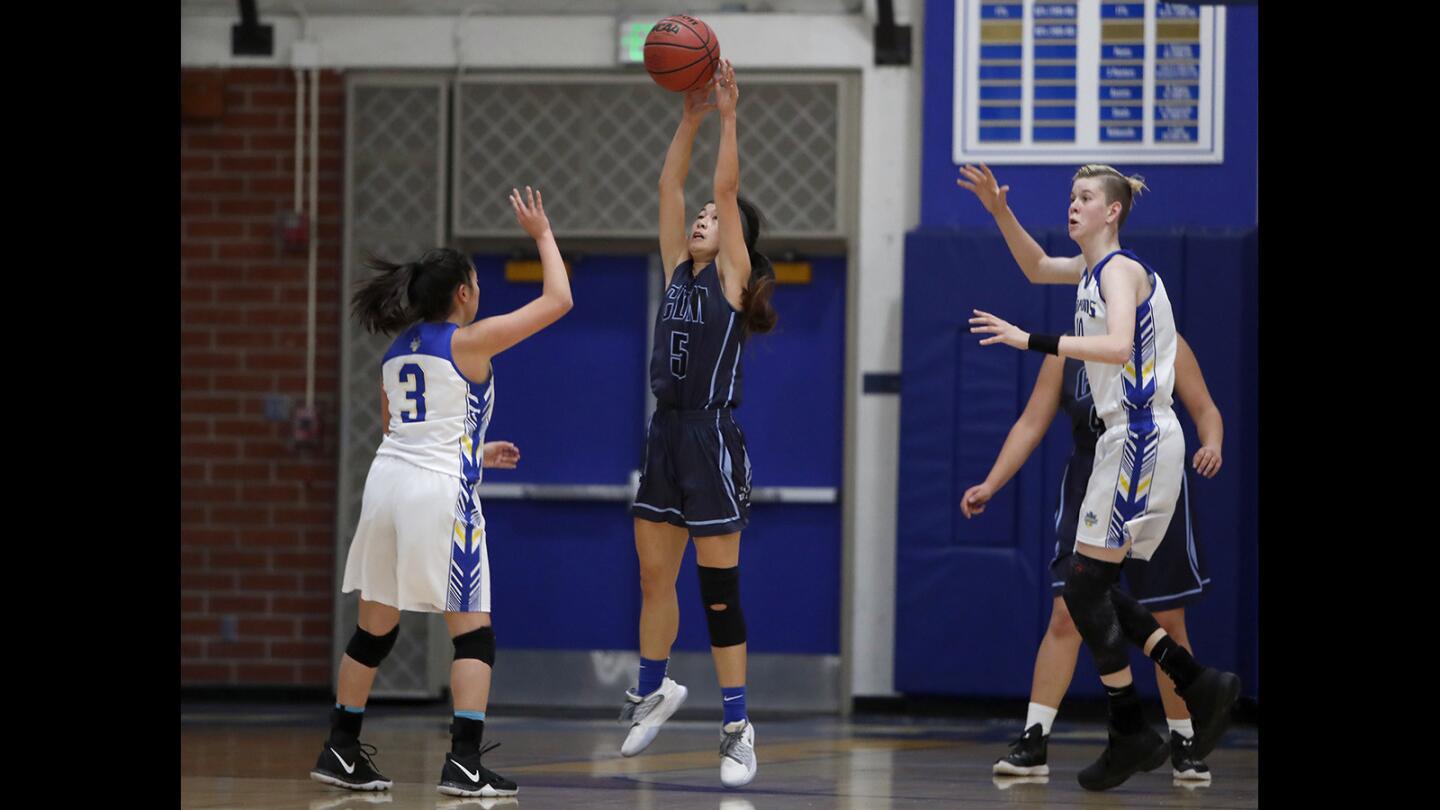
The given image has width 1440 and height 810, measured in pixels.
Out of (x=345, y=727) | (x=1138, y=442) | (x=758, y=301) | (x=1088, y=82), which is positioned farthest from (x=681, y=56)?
(x=1088, y=82)

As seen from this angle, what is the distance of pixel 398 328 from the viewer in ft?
15.7

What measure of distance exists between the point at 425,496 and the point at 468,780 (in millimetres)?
752

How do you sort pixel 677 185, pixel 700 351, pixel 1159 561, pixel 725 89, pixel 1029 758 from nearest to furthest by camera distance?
pixel 725 89 → pixel 700 351 → pixel 677 185 → pixel 1029 758 → pixel 1159 561

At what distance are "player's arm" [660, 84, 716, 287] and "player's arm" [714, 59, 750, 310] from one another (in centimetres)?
18

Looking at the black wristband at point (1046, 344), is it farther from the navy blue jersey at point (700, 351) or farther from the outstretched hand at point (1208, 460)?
the outstretched hand at point (1208, 460)

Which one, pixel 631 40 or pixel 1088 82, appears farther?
pixel 631 40

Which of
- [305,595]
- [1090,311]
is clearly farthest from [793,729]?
[1090,311]

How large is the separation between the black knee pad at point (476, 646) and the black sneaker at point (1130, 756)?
1766 millimetres

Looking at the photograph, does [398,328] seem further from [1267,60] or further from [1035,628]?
[1035,628]

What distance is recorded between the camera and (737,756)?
4.89 m

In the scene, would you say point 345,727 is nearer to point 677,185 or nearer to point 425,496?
point 425,496

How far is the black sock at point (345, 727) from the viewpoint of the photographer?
4703mm

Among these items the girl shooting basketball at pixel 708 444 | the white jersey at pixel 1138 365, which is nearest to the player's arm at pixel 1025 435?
the white jersey at pixel 1138 365

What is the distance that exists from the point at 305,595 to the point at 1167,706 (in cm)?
452
